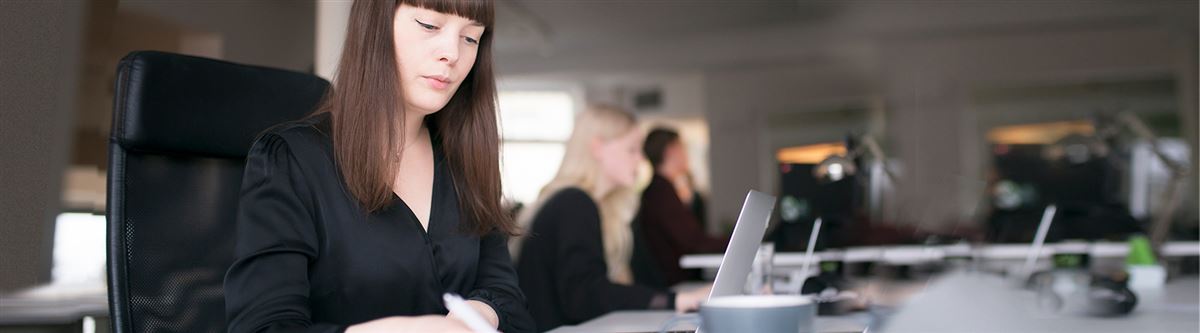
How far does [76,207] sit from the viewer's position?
2.29 m

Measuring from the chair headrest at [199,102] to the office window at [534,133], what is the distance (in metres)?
6.95

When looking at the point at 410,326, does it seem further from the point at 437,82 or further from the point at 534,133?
the point at 534,133

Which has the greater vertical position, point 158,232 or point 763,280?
point 158,232

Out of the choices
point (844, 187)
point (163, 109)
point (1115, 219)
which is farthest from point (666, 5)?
point (163, 109)

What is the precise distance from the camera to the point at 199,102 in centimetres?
A: 138

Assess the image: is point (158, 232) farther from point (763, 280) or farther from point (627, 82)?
point (627, 82)

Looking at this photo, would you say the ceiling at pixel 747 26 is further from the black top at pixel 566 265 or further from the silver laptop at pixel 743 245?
the silver laptop at pixel 743 245

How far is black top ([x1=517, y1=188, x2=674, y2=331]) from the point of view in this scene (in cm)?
241

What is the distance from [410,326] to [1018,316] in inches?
40.7

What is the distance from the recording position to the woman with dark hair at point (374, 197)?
3.47ft

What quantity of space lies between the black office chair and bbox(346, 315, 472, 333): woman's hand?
519mm

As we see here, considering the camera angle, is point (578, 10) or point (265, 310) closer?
point (265, 310)

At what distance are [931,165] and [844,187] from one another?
371 cm

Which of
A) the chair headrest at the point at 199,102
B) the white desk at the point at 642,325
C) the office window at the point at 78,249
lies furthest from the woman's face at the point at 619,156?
the chair headrest at the point at 199,102
